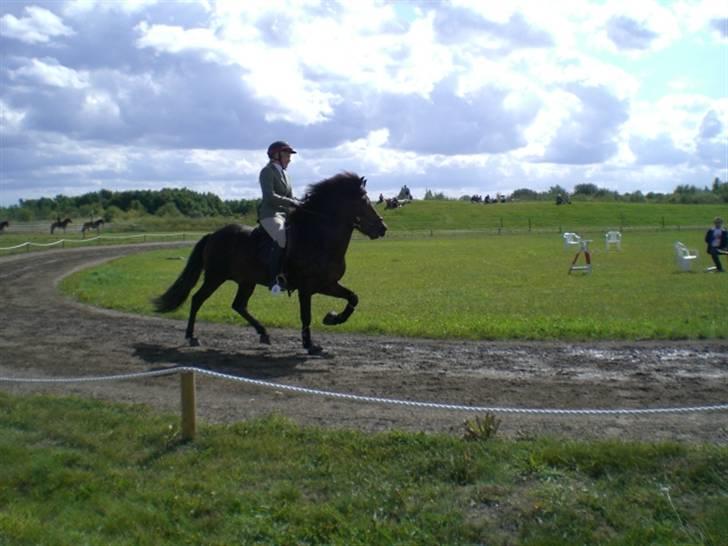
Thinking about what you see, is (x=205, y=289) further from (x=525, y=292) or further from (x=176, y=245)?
(x=176, y=245)

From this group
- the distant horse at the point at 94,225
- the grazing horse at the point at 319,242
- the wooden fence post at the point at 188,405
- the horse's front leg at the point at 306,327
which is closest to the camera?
the wooden fence post at the point at 188,405

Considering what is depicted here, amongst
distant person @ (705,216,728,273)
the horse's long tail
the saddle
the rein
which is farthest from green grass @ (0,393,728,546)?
distant person @ (705,216,728,273)

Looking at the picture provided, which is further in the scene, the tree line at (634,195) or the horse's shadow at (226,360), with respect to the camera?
the tree line at (634,195)

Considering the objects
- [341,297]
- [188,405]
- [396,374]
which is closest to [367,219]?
[341,297]

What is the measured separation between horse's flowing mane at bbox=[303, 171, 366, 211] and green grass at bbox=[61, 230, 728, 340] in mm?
3433

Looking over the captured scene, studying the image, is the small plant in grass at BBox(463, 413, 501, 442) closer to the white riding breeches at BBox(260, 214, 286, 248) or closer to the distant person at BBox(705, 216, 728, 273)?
the white riding breeches at BBox(260, 214, 286, 248)

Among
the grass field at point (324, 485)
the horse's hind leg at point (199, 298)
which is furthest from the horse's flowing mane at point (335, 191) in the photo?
the grass field at point (324, 485)

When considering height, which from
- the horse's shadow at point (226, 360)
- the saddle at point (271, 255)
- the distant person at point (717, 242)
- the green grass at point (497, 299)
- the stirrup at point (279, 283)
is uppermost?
the saddle at point (271, 255)

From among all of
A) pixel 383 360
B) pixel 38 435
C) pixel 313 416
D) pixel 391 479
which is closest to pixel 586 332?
pixel 383 360

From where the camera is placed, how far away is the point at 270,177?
41.8 ft

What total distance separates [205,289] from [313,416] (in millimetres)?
5996

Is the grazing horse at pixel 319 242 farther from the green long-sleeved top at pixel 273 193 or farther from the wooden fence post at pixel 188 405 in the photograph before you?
the wooden fence post at pixel 188 405

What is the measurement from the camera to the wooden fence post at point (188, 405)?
7.85 metres

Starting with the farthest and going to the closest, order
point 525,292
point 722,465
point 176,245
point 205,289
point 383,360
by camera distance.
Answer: point 176,245
point 525,292
point 205,289
point 383,360
point 722,465
